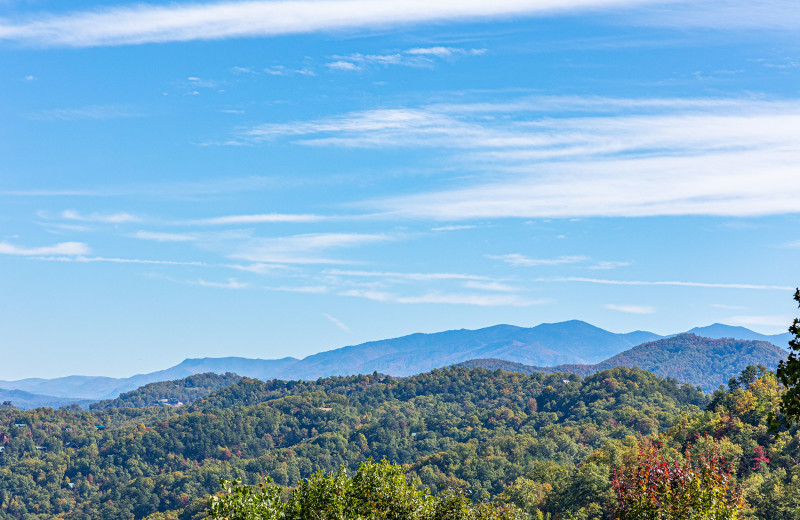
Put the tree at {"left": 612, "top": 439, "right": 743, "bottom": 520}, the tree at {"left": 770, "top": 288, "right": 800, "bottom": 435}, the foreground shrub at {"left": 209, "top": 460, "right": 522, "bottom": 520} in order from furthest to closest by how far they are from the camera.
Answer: the foreground shrub at {"left": 209, "top": 460, "right": 522, "bottom": 520} → the tree at {"left": 612, "top": 439, "right": 743, "bottom": 520} → the tree at {"left": 770, "top": 288, "right": 800, "bottom": 435}

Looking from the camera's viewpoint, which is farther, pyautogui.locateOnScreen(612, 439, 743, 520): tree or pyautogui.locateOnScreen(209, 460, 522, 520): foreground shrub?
pyautogui.locateOnScreen(209, 460, 522, 520): foreground shrub

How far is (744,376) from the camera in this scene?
13088cm

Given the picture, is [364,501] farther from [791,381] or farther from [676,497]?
[791,381]

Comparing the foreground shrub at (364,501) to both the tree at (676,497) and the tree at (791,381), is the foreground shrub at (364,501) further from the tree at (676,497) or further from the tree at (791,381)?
the tree at (791,381)

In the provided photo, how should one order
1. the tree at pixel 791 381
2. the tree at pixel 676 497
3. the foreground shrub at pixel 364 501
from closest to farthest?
the tree at pixel 791 381 → the tree at pixel 676 497 → the foreground shrub at pixel 364 501

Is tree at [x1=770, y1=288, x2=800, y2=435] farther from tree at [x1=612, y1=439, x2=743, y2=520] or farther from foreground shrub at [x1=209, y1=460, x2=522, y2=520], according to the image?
foreground shrub at [x1=209, y1=460, x2=522, y2=520]

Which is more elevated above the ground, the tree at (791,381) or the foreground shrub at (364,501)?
the tree at (791,381)

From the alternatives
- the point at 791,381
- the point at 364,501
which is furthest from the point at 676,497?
the point at 791,381

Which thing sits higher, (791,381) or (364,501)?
(791,381)

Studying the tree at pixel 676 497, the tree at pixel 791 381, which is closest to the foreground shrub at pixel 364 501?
the tree at pixel 676 497

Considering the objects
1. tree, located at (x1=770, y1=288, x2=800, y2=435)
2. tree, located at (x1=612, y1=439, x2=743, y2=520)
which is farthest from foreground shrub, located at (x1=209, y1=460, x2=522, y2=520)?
tree, located at (x1=770, y1=288, x2=800, y2=435)

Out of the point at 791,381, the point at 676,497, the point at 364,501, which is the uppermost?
the point at 791,381

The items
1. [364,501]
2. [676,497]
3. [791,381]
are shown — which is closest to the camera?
[791,381]

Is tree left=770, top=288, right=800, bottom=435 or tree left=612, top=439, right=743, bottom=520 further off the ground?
tree left=770, top=288, right=800, bottom=435
